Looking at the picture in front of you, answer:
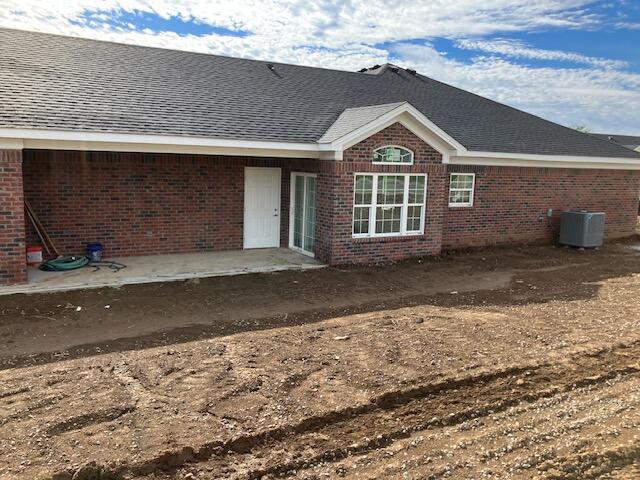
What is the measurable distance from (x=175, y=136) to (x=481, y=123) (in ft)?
33.3

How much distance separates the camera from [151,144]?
10.0 m

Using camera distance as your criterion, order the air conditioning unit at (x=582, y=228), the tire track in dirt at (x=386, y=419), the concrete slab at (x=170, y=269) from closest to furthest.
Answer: the tire track in dirt at (x=386, y=419) < the concrete slab at (x=170, y=269) < the air conditioning unit at (x=582, y=228)

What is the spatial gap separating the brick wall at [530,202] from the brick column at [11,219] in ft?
32.2

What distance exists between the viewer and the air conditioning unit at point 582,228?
596 inches

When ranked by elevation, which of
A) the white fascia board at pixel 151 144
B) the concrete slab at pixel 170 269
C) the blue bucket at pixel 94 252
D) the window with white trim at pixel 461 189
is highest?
Answer: the white fascia board at pixel 151 144

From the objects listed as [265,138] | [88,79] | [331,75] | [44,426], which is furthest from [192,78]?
[44,426]

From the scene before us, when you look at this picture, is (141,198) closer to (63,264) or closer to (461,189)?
(63,264)

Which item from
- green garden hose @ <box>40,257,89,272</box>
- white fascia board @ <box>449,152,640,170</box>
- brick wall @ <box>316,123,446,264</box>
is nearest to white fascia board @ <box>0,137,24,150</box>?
green garden hose @ <box>40,257,89,272</box>

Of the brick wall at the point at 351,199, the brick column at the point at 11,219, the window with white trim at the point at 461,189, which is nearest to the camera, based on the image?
the brick column at the point at 11,219

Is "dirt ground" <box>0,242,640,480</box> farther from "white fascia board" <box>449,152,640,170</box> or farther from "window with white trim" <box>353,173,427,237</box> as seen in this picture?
"white fascia board" <box>449,152,640,170</box>

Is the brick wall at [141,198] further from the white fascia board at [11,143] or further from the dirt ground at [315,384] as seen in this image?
the dirt ground at [315,384]

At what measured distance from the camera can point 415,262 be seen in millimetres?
12477

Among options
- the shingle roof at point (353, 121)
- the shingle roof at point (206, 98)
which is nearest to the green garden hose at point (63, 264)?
the shingle roof at point (206, 98)

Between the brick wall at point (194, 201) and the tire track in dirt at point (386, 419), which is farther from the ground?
the brick wall at point (194, 201)
